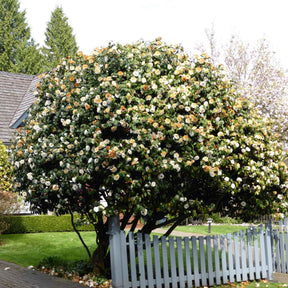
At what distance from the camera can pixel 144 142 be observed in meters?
7.33

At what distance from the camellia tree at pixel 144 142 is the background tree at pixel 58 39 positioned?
119 ft

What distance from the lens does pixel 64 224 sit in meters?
17.9

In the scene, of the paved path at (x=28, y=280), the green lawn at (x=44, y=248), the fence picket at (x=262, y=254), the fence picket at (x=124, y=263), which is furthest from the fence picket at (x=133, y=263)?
the fence picket at (x=262, y=254)

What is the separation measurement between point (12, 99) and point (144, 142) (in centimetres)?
1905

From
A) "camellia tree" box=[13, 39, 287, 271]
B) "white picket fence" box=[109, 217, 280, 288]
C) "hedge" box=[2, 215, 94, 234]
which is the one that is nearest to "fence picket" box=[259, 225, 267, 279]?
"white picket fence" box=[109, 217, 280, 288]

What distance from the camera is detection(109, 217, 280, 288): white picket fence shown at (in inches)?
314

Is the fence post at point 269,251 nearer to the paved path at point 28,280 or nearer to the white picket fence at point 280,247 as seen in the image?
the white picket fence at point 280,247

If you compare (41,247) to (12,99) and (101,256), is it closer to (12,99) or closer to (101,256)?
(101,256)

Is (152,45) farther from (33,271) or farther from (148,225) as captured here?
(33,271)

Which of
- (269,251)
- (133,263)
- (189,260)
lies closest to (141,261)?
(133,263)

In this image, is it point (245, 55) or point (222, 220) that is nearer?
point (222, 220)

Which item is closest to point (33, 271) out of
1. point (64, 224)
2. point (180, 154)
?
point (180, 154)

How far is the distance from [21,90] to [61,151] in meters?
19.2

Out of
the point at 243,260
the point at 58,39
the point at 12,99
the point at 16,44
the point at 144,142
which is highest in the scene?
the point at 58,39
